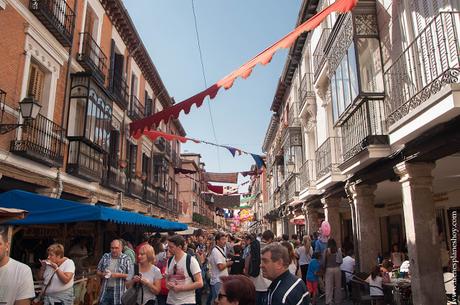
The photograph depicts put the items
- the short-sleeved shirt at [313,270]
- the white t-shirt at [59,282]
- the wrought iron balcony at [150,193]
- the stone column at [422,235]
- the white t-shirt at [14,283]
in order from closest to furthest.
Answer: the white t-shirt at [14,283] → the white t-shirt at [59,282] → the stone column at [422,235] → the short-sleeved shirt at [313,270] → the wrought iron balcony at [150,193]

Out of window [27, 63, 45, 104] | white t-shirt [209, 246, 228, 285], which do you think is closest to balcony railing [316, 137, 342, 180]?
white t-shirt [209, 246, 228, 285]

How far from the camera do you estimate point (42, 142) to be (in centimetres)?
Result: 1085

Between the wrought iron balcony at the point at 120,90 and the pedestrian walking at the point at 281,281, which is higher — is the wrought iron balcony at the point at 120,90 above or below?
above

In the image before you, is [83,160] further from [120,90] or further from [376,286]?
[376,286]

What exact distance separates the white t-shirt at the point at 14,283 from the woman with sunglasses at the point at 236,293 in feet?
6.34

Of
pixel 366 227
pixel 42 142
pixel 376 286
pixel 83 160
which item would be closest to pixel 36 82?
pixel 42 142

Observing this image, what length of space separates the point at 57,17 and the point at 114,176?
7.38 metres

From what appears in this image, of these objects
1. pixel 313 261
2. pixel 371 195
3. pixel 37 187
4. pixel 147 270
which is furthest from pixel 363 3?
pixel 37 187

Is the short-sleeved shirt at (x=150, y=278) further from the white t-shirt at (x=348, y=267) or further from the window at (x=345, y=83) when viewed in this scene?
the white t-shirt at (x=348, y=267)

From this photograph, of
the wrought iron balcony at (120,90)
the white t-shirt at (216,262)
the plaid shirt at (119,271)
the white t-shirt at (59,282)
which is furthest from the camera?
the wrought iron balcony at (120,90)

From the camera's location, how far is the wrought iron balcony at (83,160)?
1255cm

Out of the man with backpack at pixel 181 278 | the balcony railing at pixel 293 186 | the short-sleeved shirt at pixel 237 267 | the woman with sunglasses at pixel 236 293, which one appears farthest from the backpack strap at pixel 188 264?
the balcony railing at pixel 293 186

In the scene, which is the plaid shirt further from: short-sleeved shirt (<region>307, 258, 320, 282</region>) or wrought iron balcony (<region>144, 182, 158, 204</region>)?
wrought iron balcony (<region>144, 182, 158, 204</region>)

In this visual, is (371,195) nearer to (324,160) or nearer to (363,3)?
(324,160)
